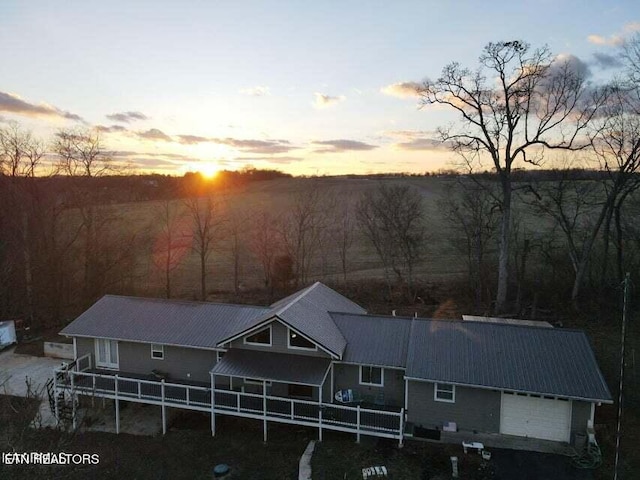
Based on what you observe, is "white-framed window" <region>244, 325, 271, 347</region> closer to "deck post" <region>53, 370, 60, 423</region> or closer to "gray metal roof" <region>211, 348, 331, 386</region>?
"gray metal roof" <region>211, 348, 331, 386</region>

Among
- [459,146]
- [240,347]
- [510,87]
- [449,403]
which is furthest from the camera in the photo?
[459,146]

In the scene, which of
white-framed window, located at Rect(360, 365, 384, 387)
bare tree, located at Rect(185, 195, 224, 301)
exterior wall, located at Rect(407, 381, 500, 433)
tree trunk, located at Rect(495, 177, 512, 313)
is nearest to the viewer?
exterior wall, located at Rect(407, 381, 500, 433)

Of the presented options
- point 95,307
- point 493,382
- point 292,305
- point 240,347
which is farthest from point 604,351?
point 95,307

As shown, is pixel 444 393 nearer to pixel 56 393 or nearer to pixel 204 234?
pixel 56 393

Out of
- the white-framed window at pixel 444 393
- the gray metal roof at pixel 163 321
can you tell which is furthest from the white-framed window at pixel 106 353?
the white-framed window at pixel 444 393

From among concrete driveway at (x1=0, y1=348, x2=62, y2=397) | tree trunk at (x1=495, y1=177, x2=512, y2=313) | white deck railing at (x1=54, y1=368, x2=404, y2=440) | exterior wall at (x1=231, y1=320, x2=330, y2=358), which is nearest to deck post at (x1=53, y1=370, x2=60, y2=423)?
white deck railing at (x1=54, y1=368, x2=404, y2=440)

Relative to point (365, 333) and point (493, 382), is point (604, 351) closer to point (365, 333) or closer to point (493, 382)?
point (493, 382)

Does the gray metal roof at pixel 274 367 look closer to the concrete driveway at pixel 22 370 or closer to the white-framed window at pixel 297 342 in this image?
the white-framed window at pixel 297 342
